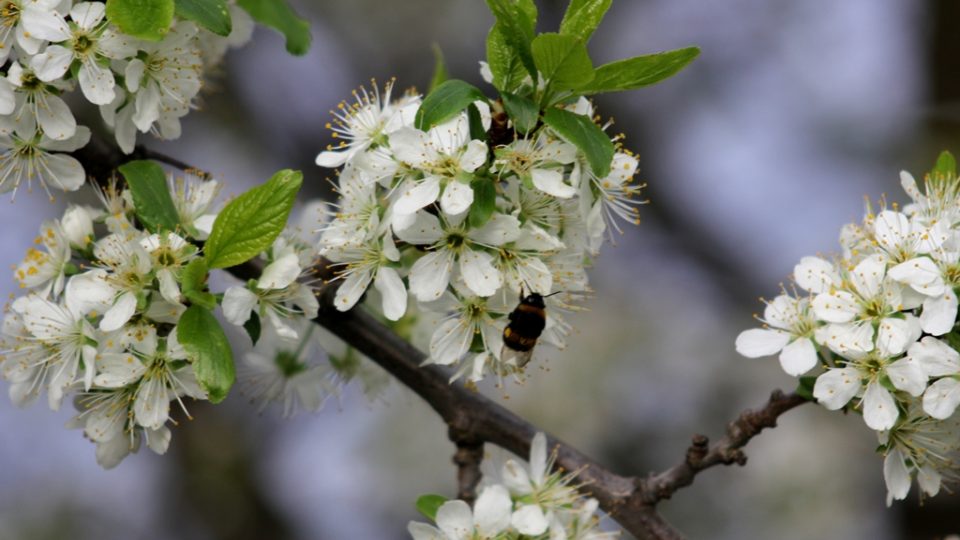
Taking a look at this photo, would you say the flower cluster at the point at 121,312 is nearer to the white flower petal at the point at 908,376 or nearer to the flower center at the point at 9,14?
the flower center at the point at 9,14

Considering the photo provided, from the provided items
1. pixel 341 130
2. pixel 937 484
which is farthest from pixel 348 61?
pixel 937 484

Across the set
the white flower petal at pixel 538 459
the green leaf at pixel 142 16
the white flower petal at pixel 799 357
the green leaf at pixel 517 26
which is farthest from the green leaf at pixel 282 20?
the white flower petal at pixel 799 357

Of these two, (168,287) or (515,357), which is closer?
(168,287)

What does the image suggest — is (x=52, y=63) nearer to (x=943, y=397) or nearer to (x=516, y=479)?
(x=516, y=479)

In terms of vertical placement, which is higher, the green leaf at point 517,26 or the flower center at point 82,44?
the green leaf at point 517,26

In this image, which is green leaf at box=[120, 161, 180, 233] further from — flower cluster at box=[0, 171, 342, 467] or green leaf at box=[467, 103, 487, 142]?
green leaf at box=[467, 103, 487, 142]

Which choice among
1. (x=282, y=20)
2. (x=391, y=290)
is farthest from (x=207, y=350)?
(x=282, y=20)

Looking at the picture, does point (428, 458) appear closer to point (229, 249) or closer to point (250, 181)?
point (250, 181)
